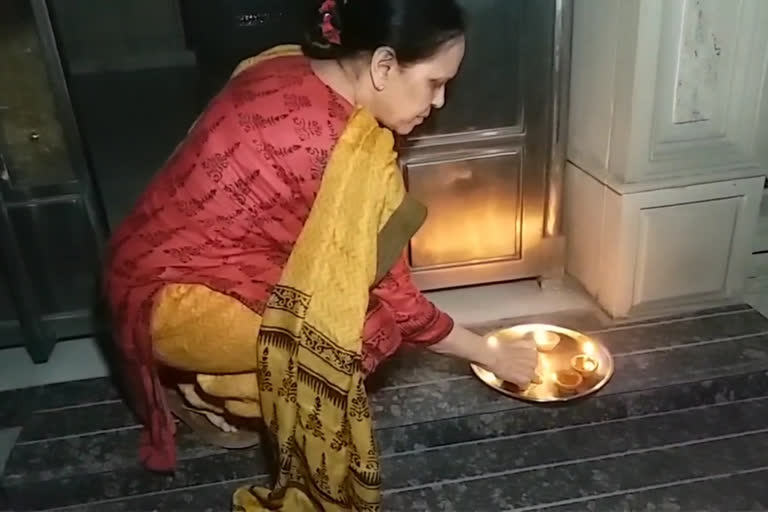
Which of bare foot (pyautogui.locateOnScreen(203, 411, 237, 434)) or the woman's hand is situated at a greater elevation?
the woman's hand

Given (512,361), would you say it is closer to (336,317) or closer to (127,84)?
(336,317)

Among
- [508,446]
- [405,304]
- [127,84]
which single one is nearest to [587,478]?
[508,446]

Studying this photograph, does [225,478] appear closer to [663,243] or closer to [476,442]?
[476,442]

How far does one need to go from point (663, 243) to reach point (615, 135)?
0.21 metres

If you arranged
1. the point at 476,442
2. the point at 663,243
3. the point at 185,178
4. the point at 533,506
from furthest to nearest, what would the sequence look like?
the point at 663,243
the point at 476,442
the point at 533,506
the point at 185,178

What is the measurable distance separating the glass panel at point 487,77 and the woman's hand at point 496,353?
0.43 meters

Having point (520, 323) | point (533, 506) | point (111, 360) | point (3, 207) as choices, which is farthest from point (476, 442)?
point (3, 207)

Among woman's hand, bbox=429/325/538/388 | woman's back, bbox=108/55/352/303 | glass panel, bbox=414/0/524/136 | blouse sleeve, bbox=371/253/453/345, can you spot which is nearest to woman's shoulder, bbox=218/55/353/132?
woman's back, bbox=108/55/352/303

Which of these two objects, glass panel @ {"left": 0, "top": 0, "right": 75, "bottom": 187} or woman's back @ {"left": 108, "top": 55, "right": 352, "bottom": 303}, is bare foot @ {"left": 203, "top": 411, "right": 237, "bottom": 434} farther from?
glass panel @ {"left": 0, "top": 0, "right": 75, "bottom": 187}

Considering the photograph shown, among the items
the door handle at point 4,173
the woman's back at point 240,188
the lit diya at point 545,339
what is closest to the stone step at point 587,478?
the lit diya at point 545,339

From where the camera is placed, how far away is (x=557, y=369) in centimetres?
135

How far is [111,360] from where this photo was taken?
1.52 metres

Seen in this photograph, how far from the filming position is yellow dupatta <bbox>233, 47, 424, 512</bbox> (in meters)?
0.98

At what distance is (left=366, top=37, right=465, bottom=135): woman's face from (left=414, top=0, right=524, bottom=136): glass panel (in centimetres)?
41
